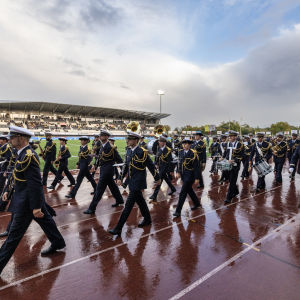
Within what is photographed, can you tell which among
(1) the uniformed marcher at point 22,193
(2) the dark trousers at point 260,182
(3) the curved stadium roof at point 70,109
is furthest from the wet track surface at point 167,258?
(3) the curved stadium roof at point 70,109

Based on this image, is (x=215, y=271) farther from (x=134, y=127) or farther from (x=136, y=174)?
(x=134, y=127)

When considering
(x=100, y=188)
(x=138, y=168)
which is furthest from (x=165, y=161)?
(x=138, y=168)

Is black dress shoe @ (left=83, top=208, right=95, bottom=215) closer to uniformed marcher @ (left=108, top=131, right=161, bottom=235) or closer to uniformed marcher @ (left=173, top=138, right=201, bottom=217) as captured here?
uniformed marcher @ (left=108, top=131, right=161, bottom=235)

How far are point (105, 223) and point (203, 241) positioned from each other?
226 cm

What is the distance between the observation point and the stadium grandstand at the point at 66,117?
183 feet

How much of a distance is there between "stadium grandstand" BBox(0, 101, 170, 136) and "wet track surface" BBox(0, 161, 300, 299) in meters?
49.1

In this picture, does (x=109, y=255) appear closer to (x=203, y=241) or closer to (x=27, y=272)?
(x=27, y=272)

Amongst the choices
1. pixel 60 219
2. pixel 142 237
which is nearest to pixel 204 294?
pixel 142 237

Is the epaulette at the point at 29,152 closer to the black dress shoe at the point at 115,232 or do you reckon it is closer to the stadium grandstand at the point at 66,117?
the black dress shoe at the point at 115,232

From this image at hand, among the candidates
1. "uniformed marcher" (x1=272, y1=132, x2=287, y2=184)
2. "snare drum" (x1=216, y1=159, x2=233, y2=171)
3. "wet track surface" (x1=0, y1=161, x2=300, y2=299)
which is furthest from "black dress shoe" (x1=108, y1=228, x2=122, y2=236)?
"uniformed marcher" (x1=272, y1=132, x2=287, y2=184)

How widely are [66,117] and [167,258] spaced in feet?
229

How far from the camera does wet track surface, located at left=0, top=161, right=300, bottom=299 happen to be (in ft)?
9.62

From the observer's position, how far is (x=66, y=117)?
67438mm

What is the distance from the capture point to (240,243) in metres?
4.14
